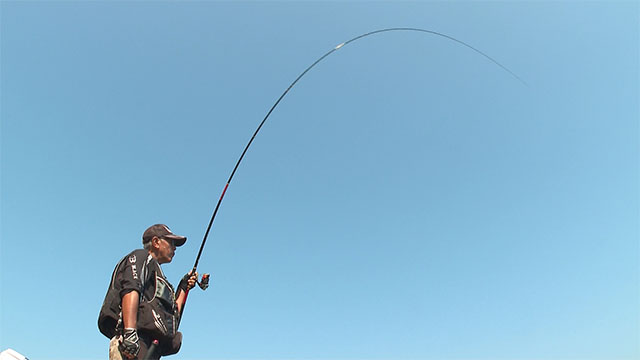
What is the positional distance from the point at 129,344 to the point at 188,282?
66.0 inches

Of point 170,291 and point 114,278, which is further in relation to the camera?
point 170,291

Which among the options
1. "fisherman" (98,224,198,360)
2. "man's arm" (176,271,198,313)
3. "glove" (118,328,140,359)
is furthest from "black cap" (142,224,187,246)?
"glove" (118,328,140,359)

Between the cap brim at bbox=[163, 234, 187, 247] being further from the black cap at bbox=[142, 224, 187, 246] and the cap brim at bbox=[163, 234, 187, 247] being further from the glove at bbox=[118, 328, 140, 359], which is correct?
the glove at bbox=[118, 328, 140, 359]

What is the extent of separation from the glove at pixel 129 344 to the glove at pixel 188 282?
5.06ft

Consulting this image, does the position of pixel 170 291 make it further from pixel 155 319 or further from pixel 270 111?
pixel 270 111

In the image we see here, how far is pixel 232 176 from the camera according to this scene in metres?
6.54

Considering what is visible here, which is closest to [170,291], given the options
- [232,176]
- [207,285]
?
[207,285]

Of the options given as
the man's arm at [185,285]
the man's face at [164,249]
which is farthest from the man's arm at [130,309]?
the man's arm at [185,285]

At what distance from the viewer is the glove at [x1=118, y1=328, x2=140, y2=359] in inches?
123

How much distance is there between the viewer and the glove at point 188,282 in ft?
A: 15.6

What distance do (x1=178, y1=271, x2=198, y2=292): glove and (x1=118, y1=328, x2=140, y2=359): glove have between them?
1.54 m

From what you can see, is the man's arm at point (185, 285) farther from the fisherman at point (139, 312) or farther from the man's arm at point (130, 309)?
the man's arm at point (130, 309)

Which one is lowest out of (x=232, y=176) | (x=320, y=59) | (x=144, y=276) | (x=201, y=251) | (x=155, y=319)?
(x=155, y=319)

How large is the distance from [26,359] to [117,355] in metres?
0.73
